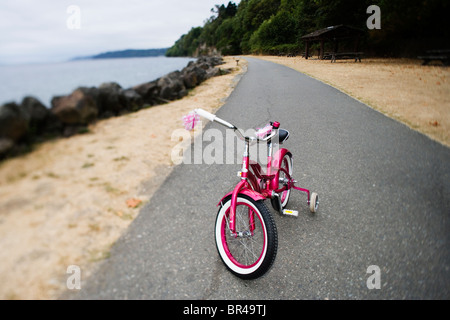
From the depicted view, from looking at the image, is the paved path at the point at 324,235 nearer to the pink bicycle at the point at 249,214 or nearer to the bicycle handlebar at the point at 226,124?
the pink bicycle at the point at 249,214

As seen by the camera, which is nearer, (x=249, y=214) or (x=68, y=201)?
(x=249, y=214)

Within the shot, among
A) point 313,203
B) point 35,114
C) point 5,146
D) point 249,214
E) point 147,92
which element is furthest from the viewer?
point 147,92

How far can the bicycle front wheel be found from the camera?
2.06 metres

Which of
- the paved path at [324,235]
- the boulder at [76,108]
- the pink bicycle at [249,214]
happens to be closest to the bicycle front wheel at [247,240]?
the pink bicycle at [249,214]

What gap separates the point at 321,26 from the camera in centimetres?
3366

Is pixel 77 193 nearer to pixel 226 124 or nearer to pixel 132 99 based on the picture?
pixel 226 124

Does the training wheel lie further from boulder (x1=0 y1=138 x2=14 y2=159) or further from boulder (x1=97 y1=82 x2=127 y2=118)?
boulder (x1=97 y1=82 x2=127 y2=118)

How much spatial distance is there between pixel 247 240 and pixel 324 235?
0.93 metres

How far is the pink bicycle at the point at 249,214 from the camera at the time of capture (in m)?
2.05

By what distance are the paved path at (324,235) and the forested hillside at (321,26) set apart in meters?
2.34

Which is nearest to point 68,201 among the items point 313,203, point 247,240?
point 247,240

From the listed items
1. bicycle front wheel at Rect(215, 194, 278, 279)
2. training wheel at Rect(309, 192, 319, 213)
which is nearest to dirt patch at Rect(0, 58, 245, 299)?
bicycle front wheel at Rect(215, 194, 278, 279)

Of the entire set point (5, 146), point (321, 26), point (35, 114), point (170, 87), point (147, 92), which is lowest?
point (5, 146)

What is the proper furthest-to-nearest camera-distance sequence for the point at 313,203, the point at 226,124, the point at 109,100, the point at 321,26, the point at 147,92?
the point at 321,26 < the point at 147,92 < the point at 109,100 < the point at 313,203 < the point at 226,124
